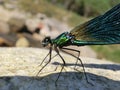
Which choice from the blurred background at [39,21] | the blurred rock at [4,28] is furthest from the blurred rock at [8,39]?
the blurred rock at [4,28]

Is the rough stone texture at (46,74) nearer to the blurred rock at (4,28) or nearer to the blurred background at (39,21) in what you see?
the blurred background at (39,21)

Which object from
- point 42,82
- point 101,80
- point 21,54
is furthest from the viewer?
point 21,54

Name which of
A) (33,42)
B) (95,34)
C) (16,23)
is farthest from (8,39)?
(95,34)

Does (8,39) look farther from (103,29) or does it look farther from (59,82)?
(59,82)

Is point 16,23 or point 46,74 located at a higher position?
point 16,23

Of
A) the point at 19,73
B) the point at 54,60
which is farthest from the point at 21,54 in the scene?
the point at 19,73

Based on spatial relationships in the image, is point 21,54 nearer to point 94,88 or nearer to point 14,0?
point 94,88
